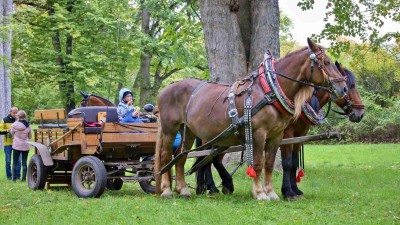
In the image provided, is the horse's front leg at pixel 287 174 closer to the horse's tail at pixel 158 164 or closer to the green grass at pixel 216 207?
the green grass at pixel 216 207

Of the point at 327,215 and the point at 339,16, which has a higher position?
the point at 339,16

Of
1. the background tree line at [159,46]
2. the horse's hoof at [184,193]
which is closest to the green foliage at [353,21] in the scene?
the background tree line at [159,46]

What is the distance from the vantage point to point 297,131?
9930mm

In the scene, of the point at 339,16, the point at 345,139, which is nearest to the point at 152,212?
the point at 339,16

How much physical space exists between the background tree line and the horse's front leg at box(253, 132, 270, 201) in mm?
4763

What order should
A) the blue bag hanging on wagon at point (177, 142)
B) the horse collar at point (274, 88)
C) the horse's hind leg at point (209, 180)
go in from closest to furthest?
the horse collar at point (274, 88) → the horse's hind leg at point (209, 180) → the blue bag hanging on wagon at point (177, 142)

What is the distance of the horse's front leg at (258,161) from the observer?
846 centimetres

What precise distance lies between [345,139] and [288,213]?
23855 millimetres

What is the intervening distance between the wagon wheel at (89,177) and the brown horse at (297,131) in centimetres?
288

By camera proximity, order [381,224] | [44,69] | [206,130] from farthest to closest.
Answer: [44,69], [206,130], [381,224]

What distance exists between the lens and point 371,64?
33.2 m

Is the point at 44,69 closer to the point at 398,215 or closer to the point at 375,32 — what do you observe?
the point at 375,32

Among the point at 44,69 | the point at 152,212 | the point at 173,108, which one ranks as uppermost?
the point at 44,69

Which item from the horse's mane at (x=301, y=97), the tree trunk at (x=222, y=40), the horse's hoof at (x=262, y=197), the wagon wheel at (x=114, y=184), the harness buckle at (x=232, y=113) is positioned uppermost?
the tree trunk at (x=222, y=40)
